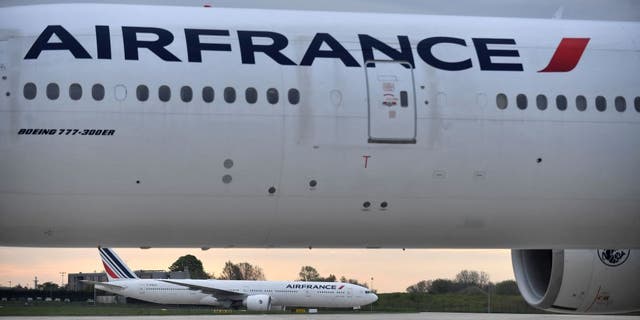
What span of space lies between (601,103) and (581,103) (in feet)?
0.81

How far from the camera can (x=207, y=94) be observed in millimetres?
8656

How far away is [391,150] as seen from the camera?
885 cm

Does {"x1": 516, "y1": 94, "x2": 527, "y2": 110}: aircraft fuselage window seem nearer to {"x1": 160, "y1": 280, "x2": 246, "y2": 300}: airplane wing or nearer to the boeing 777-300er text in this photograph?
the boeing 777-300er text

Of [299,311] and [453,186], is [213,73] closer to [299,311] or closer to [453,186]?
[453,186]

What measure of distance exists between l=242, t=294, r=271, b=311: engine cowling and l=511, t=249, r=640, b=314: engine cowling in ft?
191

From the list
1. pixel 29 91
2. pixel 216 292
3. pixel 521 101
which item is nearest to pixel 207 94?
pixel 29 91

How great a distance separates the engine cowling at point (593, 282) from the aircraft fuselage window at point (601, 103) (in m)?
2.39

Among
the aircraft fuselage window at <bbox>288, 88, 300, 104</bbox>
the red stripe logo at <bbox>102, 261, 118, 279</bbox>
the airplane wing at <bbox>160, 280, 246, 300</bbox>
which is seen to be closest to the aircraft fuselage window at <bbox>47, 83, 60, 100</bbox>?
the aircraft fuselage window at <bbox>288, 88, 300, 104</bbox>

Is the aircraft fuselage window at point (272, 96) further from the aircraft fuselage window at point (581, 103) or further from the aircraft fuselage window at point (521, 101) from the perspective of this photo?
the aircraft fuselage window at point (581, 103)

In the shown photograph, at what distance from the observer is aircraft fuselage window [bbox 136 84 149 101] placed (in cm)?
851

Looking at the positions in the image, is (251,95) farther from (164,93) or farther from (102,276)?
(102,276)

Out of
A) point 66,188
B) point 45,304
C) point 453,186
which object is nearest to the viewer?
point 66,188

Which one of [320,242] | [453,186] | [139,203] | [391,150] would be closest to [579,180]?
[453,186]

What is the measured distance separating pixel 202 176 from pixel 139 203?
637 mm
